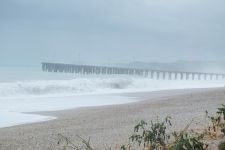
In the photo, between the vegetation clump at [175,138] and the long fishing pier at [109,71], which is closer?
the vegetation clump at [175,138]

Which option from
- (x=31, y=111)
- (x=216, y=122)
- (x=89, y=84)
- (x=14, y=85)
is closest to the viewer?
(x=216, y=122)

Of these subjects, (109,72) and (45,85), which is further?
(109,72)

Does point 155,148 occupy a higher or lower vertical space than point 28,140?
higher

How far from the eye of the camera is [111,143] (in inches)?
186

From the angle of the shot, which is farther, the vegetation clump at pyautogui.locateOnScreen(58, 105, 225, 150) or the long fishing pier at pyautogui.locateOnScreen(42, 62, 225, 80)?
the long fishing pier at pyautogui.locateOnScreen(42, 62, 225, 80)

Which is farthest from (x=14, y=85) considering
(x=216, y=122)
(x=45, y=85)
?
(x=216, y=122)

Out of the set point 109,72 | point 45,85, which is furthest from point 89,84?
point 109,72

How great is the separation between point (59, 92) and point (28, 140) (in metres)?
16.9

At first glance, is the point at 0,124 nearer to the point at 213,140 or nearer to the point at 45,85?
the point at 213,140

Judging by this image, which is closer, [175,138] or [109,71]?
[175,138]

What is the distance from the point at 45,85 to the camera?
23.4 m

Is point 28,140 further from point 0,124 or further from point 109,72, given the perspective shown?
point 109,72

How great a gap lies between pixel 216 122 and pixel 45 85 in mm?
20305

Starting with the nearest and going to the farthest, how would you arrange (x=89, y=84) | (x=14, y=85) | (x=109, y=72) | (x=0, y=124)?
1. (x=0, y=124)
2. (x=14, y=85)
3. (x=89, y=84)
4. (x=109, y=72)
